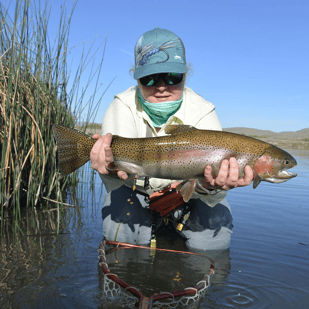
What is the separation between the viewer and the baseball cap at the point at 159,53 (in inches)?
147

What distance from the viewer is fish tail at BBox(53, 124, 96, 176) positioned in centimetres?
311

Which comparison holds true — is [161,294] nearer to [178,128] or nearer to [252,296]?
[252,296]

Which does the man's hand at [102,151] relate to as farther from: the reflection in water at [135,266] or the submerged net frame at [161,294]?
the reflection in water at [135,266]

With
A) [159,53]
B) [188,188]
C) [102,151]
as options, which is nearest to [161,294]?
[188,188]

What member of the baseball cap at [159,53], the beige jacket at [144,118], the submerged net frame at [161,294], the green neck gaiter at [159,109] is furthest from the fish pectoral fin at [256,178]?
the baseball cap at [159,53]

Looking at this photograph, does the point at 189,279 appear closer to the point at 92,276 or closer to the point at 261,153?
the point at 92,276

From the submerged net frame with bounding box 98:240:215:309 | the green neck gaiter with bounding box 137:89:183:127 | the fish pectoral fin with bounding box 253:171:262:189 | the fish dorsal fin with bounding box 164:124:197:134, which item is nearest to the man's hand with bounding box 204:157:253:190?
the fish pectoral fin with bounding box 253:171:262:189

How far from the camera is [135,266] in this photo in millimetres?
3512

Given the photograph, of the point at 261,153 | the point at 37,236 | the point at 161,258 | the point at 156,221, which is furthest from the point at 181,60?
the point at 37,236

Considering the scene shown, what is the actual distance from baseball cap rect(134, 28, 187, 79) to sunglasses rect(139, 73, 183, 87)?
0.31 ft

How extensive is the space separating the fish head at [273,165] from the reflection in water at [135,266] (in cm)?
107

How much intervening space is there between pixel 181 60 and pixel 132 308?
110 inches

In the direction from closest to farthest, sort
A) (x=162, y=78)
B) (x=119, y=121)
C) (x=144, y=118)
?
(x=162, y=78)
(x=119, y=121)
(x=144, y=118)

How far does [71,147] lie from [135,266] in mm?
1485
